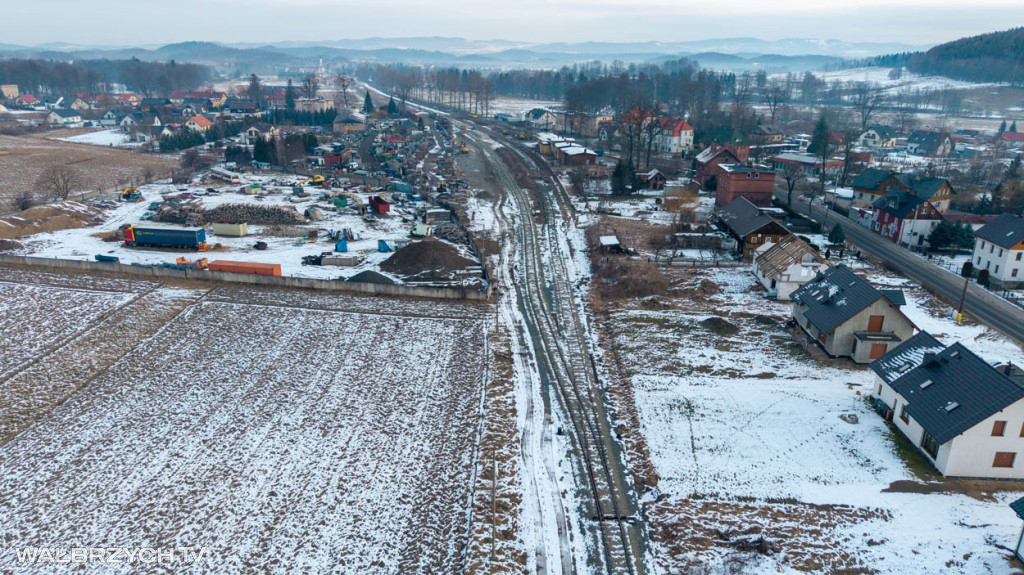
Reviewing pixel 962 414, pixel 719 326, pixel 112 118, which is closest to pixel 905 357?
pixel 962 414

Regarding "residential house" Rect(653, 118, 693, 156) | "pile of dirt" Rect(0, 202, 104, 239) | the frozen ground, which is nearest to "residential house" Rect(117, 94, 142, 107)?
the frozen ground

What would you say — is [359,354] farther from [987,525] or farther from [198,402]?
[987,525]

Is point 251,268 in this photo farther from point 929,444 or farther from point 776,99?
point 776,99

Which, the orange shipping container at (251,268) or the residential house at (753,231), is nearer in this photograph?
the orange shipping container at (251,268)

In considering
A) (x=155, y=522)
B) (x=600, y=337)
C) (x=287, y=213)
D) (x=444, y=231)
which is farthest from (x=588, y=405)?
(x=287, y=213)

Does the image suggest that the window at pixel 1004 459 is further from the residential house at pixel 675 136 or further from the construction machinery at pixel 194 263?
the residential house at pixel 675 136

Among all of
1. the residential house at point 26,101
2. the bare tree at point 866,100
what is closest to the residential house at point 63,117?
the residential house at point 26,101
